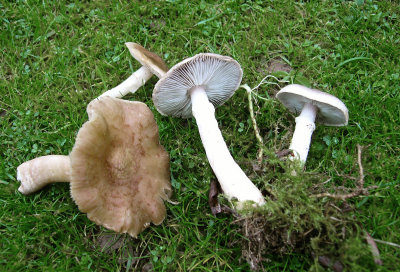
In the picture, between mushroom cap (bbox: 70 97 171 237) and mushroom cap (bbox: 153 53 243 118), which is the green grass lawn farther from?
mushroom cap (bbox: 70 97 171 237)

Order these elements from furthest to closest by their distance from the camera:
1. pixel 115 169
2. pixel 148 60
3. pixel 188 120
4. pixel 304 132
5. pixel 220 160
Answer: pixel 188 120 < pixel 148 60 < pixel 304 132 < pixel 220 160 < pixel 115 169

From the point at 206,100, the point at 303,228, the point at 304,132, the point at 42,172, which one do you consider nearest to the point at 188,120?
the point at 206,100

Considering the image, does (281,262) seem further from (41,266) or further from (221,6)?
(221,6)

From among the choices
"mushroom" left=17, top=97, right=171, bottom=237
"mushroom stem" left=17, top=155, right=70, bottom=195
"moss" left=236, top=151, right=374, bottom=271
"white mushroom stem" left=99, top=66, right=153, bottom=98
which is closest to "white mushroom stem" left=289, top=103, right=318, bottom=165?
"moss" left=236, top=151, right=374, bottom=271

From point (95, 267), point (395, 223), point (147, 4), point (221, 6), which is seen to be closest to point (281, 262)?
point (395, 223)

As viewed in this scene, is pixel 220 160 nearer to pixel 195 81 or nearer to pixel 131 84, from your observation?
pixel 195 81

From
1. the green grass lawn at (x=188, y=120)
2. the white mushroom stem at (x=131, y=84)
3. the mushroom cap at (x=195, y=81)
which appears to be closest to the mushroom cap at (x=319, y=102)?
the green grass lawn at (x=188, y=120)

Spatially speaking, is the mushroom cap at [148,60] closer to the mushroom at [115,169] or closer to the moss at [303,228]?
the mushroom at [115,169]
